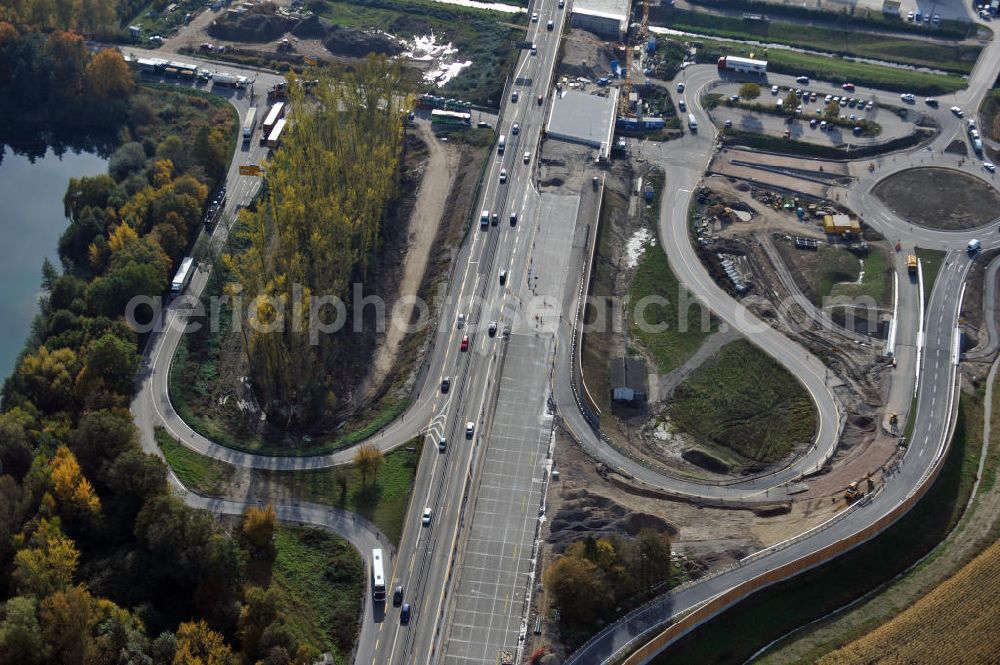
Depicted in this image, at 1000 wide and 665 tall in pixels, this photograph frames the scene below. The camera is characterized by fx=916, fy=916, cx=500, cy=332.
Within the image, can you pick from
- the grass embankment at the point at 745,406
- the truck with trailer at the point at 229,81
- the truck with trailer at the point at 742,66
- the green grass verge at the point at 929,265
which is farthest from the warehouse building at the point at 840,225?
the truck with trailer at the point at 229,81

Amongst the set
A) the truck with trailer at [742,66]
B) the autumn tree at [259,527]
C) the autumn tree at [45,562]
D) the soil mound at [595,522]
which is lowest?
the autumn tree at [45,562]

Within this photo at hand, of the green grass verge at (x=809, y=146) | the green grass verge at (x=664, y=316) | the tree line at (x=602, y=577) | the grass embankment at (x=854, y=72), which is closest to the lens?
the tree line at (x=602, y=577)

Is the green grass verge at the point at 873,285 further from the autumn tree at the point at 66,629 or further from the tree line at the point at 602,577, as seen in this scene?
the autumn tree at the point at 66,629

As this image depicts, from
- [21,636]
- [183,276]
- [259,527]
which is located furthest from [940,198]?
[21,636]

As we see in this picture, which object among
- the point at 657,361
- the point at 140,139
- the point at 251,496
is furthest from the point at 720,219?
the point at 140,139

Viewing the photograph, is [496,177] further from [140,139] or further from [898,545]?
[898,545]

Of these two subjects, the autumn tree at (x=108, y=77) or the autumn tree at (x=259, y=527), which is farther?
the autumn tree at (x=108, y=77)

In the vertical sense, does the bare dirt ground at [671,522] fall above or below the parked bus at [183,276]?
below
